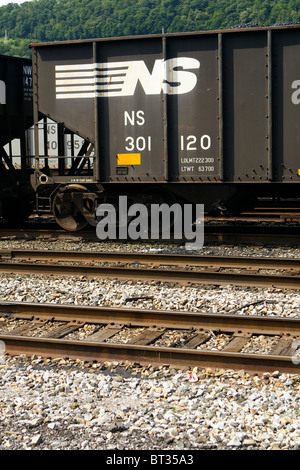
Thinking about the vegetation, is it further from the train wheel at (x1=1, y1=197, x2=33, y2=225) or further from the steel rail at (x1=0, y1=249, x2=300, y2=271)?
the steel rail at (x1=0, y1=249, x2=300, y2=271)

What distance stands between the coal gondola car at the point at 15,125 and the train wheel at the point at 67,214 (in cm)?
190

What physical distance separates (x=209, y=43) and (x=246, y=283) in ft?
15.0

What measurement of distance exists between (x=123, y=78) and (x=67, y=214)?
293cm

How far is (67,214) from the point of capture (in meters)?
12.4

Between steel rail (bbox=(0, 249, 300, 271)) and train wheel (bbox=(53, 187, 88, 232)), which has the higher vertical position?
train wheel (bbox=(53, 187, 88, 232))

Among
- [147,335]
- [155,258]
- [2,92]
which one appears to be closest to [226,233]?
[155,258]

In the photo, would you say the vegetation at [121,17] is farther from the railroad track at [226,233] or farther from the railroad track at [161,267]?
the railroad track at [161,267]

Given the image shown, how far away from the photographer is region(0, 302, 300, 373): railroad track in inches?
223

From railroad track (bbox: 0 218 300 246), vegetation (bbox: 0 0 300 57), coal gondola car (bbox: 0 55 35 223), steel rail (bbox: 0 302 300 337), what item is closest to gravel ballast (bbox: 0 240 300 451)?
steel rail (bbox: 0 302 300 337)

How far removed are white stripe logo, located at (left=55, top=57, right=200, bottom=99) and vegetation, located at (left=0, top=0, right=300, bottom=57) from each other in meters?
90.4

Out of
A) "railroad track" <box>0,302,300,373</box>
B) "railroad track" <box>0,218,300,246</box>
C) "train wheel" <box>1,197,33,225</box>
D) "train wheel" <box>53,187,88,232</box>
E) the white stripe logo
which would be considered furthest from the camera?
"train wheel" <box>1,197,33,225</box>

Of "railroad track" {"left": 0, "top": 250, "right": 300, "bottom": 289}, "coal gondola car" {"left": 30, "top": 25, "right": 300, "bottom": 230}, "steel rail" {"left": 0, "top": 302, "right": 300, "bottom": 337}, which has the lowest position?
"steel rail" {"left": 0, "top": 302, "right": 300, "bottom": 337}

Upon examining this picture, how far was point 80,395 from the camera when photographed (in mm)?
5105

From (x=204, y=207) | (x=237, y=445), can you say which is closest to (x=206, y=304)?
(x=237, y=445)
